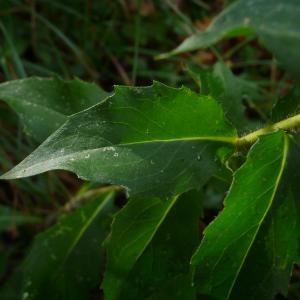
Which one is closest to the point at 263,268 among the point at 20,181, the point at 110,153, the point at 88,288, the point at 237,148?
the point at 237,148

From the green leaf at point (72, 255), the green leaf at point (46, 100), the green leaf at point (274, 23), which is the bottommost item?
the green leaf at point (72, 255)

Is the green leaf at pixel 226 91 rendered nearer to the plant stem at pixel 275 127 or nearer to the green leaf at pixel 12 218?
the plant stem at pixel 275 127

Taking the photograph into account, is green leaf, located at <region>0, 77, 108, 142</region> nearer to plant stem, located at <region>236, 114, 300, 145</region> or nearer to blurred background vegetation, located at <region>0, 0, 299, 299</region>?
plant stem, located at <region>236, 114, 300, 145</region>

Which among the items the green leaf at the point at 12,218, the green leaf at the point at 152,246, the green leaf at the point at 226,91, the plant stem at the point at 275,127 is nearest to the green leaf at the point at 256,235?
the plant stem at the point at 275,127

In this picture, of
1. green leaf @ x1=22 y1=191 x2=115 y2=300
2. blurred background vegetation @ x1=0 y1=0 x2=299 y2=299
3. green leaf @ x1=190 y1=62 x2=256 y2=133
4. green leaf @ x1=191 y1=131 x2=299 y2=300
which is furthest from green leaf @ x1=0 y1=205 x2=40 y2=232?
green leaf @ x1=191 y1=131 x2=299 y2=300

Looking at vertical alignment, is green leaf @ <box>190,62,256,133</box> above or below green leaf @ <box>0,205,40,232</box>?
above

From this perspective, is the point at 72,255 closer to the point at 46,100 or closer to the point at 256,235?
the point at 46,100

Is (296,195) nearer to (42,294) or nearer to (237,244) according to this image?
(237,244)
